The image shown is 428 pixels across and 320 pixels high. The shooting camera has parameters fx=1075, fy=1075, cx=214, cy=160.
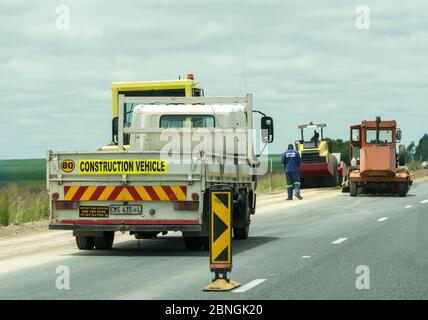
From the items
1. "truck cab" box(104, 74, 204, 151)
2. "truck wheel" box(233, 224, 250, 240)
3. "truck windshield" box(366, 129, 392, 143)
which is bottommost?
"truck wheel" box(233, 224, 250, 240)

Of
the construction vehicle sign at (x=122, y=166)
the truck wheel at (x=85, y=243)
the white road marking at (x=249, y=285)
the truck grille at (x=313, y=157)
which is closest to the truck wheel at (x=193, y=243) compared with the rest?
the construction vehicle sign at (x=122, y=166)

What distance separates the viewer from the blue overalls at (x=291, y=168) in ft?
123

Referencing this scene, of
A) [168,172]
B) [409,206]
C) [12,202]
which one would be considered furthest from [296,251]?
[409,206]

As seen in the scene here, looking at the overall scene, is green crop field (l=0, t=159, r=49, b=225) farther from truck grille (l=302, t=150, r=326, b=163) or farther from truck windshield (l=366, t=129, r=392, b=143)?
truck grille (l=302, t=150, r=326, b=163)

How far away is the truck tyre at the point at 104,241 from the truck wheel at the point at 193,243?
1.45 m

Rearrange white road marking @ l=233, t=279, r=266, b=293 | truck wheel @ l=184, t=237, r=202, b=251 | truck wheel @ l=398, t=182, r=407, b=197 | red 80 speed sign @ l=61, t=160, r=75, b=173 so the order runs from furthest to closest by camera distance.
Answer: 1. truck wheel @ l=398, t=182, r=407, b=197
2. truck wheel @ l=184, t=237, r=202, b=251
3. red 80 speed sign @ l=61, t=160, r=75, b=173
4. white road marking @ l=233, t=279, r=266, b=293

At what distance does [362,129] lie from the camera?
137 feet

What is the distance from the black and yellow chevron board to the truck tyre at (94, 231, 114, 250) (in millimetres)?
5718

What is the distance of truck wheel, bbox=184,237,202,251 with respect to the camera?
16.8 metres

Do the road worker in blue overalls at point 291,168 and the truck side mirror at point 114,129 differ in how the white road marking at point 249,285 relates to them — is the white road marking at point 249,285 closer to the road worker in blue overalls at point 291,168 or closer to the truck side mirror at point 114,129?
the truck side mirror at point 114,129

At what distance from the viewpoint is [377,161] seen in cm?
4050

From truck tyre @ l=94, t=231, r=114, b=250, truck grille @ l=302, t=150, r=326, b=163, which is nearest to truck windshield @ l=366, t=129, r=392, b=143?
truck grille @ l=302, t=150, r=326, b=163
